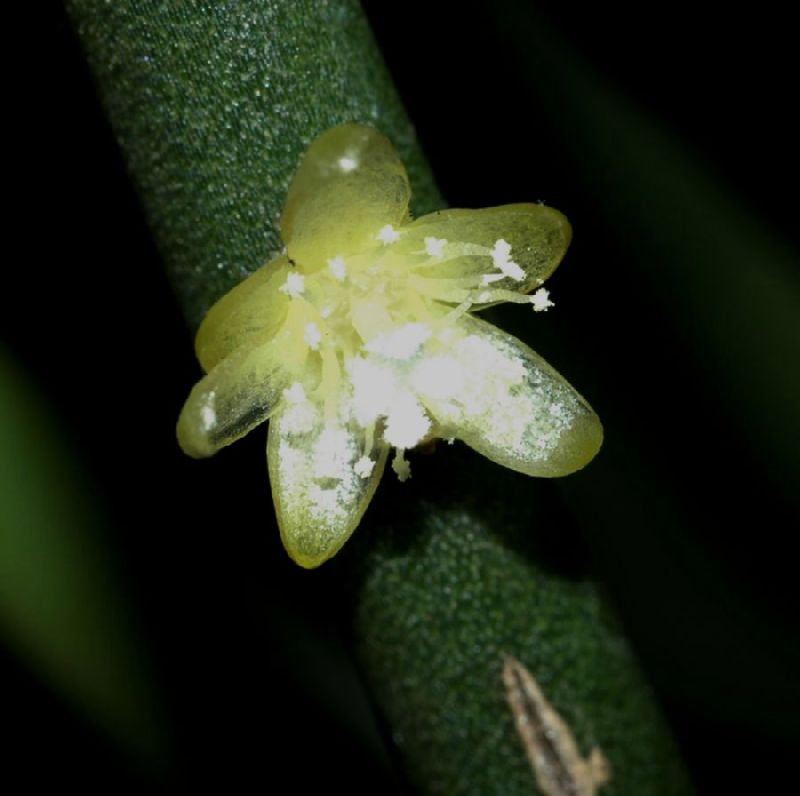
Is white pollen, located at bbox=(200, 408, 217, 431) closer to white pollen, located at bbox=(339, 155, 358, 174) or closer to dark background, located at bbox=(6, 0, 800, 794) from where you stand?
white pollen, located at bbox=(339, 155, 358, 174)

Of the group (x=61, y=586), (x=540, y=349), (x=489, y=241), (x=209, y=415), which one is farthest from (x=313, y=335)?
(x=540, y=349)

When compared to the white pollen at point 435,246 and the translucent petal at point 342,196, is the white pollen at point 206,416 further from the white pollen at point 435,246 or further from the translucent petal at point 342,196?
the white pollen at point 435,246

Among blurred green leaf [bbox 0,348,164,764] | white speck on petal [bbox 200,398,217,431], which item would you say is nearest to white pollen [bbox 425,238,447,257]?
white speck on petal [bbox 200,398,217,431]

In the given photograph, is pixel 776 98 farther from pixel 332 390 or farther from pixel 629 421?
pixel 332 390

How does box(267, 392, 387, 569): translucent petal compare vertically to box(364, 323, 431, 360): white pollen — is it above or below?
below

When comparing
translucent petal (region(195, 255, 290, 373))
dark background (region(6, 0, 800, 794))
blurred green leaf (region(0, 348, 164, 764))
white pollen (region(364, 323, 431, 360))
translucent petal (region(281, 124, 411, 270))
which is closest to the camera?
translucent petal (region(281, 124, 411, 270))

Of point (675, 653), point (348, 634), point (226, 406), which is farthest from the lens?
point (675, 653)

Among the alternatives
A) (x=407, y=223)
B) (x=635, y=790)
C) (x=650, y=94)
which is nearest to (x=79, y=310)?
(x=407, y=223)

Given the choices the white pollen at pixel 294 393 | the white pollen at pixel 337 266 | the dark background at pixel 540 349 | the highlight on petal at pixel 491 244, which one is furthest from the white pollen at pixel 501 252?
the dark background at pixel 540 349
